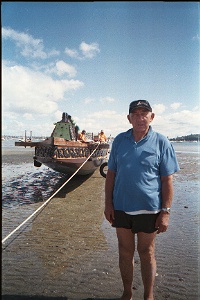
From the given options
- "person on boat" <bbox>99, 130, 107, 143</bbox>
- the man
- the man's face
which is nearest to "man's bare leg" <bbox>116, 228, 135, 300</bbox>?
the man

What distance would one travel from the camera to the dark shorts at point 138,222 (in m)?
2.60

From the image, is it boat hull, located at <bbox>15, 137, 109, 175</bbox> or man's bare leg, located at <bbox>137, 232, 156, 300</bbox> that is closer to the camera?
man's bare leg, located at <bbox>137, 232, 156, 300</bbox>

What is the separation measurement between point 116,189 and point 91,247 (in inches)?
90.9

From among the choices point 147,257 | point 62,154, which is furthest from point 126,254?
point 62,154

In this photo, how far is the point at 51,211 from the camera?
22.6 ft

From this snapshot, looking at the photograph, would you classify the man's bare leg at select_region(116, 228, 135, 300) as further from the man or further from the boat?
the boat

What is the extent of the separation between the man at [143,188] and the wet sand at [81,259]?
29.8 inches

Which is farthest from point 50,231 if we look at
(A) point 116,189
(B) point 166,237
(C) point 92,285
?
(A) point 116,189

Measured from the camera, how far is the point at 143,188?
2.57 meters

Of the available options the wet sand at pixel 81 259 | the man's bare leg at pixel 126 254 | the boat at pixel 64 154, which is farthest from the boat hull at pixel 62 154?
the man's bare leg at pixel 126 254

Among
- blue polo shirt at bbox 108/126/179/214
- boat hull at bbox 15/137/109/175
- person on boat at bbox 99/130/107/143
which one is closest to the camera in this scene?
blue polo shirt at bbox 108/126/179/214

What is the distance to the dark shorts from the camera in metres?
2.60

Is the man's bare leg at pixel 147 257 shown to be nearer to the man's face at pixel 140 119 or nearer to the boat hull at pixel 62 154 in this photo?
the man's face at pixel 140 119

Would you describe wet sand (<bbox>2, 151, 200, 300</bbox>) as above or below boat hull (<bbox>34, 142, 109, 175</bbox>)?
below
